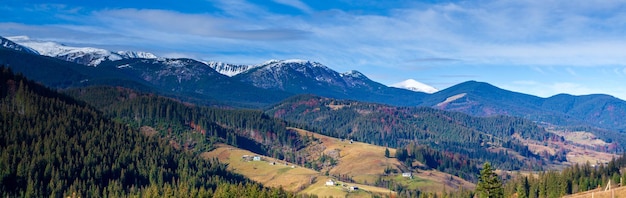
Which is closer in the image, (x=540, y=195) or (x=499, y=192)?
(x=499, y=192)

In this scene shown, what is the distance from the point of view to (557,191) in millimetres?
199125

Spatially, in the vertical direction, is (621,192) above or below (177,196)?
above

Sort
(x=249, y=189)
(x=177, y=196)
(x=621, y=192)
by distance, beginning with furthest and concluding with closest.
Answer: (x=177, y=196) < (x=249, y=189) < (x=621, y=192)

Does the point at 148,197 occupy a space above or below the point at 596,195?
below

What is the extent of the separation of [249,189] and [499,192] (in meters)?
80.7

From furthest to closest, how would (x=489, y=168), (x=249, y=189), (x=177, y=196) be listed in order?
(x=177, y=196) < (x=249, y=189) < (x=489, y=168)

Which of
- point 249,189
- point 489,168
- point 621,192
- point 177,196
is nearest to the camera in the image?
point 489,168

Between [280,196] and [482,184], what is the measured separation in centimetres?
8249

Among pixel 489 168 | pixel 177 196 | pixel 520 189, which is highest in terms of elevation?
pixel 489 168

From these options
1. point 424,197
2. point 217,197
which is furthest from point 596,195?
point 217,197

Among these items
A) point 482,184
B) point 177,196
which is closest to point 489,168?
point 482,184

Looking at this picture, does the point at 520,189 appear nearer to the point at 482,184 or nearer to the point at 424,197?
the point at 424,197

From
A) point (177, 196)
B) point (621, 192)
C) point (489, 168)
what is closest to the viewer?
point (489, 168)

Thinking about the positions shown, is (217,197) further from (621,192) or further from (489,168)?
(621,192)
